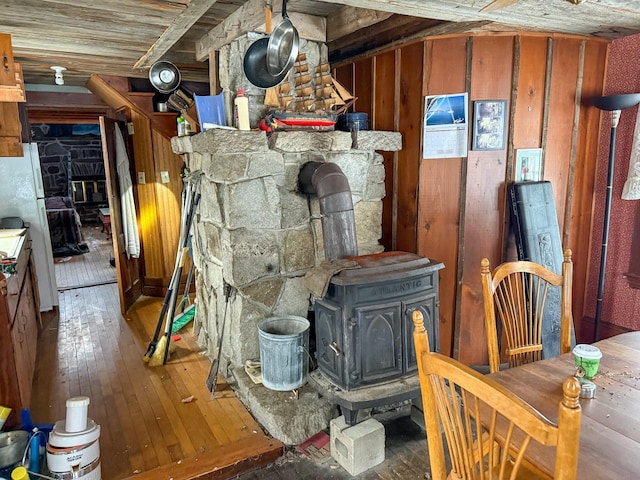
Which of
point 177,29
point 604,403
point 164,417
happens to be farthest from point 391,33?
point 164,417

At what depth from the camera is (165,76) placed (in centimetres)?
342

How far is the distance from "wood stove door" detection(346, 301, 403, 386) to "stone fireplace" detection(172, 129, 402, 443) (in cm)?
37

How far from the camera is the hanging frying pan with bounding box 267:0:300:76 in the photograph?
2065 mm

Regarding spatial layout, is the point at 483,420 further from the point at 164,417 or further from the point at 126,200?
the point at 126,200

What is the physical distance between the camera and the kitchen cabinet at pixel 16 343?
209 centimetres

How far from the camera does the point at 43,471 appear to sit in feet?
6.34

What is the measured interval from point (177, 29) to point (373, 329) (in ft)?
6.66

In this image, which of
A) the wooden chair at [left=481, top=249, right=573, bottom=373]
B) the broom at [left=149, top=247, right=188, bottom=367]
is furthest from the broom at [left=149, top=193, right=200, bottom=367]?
the wooden chair at [left=481, top=249, right=573, bottom=373]

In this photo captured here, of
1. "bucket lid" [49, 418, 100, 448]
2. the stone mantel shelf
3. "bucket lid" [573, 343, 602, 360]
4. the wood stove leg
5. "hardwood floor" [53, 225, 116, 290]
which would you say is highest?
the stone mantel shelf

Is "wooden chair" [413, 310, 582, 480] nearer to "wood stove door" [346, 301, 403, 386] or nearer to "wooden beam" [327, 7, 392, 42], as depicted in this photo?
"wood stove door" [346, 301, 403, 386]

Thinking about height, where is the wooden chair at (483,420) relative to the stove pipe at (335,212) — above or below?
below

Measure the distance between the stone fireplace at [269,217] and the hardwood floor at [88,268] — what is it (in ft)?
10.1

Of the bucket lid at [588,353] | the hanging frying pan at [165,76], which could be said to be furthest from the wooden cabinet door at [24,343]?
the bucket lid at [588,353]

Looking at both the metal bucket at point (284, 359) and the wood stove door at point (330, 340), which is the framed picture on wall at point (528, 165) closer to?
the wood stove door at point (330, 340)
